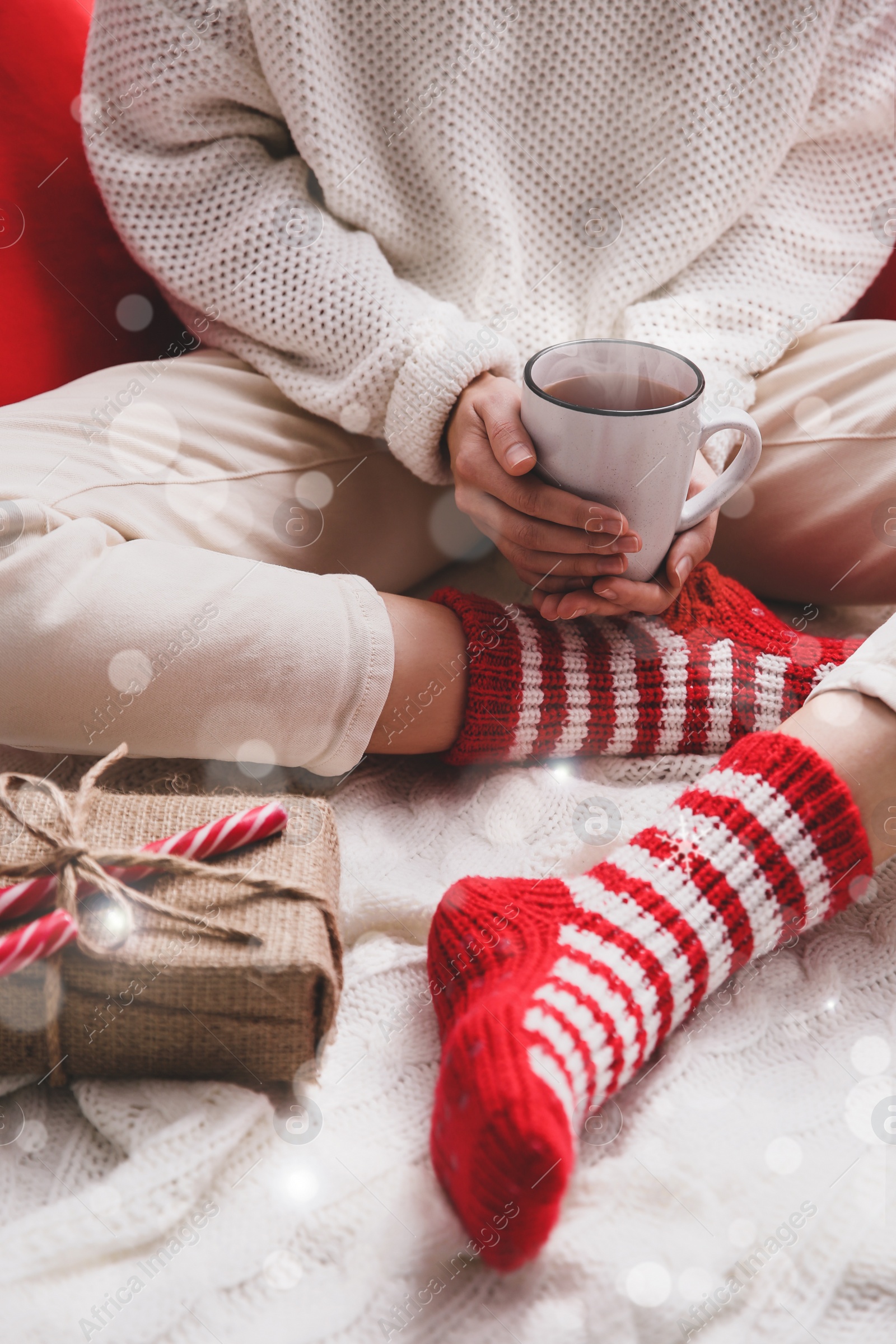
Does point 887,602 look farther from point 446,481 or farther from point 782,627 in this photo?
point 446,481

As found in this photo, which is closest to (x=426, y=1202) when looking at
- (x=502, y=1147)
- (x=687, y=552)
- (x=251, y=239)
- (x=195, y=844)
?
(x=502, y=1147)

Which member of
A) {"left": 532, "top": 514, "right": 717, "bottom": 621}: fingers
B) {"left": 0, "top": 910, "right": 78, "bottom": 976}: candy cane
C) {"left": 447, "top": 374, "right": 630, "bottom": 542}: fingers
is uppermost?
{"left": 447, "top": 374, "right": 630, "bottom": 542}: fingers

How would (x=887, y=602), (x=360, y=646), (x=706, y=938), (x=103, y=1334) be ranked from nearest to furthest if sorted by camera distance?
(x=103, y=1334)
(x=706, y=938)
(x=360, y=646)
(x=887, y=602)

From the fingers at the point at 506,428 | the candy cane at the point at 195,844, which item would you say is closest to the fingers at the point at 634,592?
the fingers at the point at 506,428

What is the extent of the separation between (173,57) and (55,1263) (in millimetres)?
825

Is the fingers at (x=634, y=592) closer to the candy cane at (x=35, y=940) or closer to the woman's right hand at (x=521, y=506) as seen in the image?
the woman's right hand at (x=521, y=506)

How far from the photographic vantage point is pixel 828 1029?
531 millimetres

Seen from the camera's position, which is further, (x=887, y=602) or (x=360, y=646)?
(x=887, y=602)

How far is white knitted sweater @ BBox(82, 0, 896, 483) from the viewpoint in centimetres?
73

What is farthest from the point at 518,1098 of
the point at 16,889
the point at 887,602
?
the point at 887,602

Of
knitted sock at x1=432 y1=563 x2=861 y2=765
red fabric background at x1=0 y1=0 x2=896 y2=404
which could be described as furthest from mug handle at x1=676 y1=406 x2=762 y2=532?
red fabric background at x1=0 y1=0 x2=896 y2=404

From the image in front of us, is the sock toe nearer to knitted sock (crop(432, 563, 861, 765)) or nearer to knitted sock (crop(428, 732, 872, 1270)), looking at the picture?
knitted sock (crop(428, 732, 872, 1270))

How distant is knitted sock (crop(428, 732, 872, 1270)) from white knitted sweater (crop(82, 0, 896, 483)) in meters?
0.37

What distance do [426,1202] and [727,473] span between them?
→ 492mm
